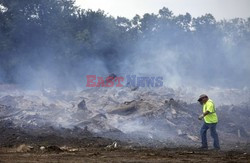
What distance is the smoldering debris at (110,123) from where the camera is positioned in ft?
41.3

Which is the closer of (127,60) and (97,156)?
(97,156)

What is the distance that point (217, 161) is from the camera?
7.99 meters

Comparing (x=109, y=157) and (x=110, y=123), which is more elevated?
(x=110, y=123)

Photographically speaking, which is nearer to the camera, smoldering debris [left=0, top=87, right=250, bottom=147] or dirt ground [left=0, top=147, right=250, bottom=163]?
dirt ground [left=0, top=147, right=250, bottom=163]

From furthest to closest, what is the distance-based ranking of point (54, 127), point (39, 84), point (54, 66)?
1. point (54, 66)
2. point (39, 84)
3. point (54, 127)

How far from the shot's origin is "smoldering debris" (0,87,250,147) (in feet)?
41.3

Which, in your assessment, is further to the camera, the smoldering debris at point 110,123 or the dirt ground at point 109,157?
the smoldering debris at point 110,123

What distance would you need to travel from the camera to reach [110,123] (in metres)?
15.5

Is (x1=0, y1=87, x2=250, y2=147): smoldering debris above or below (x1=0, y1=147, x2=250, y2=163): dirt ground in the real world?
above

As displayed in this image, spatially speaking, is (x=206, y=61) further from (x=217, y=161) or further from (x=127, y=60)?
(x=217, y=161)

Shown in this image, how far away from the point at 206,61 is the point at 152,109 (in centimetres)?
2568

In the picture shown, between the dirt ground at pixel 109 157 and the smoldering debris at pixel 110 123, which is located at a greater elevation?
the smoldering debris at pixel 110 123

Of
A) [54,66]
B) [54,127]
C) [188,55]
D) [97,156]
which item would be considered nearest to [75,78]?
[54,66]

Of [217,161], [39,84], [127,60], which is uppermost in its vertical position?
[127,60]
